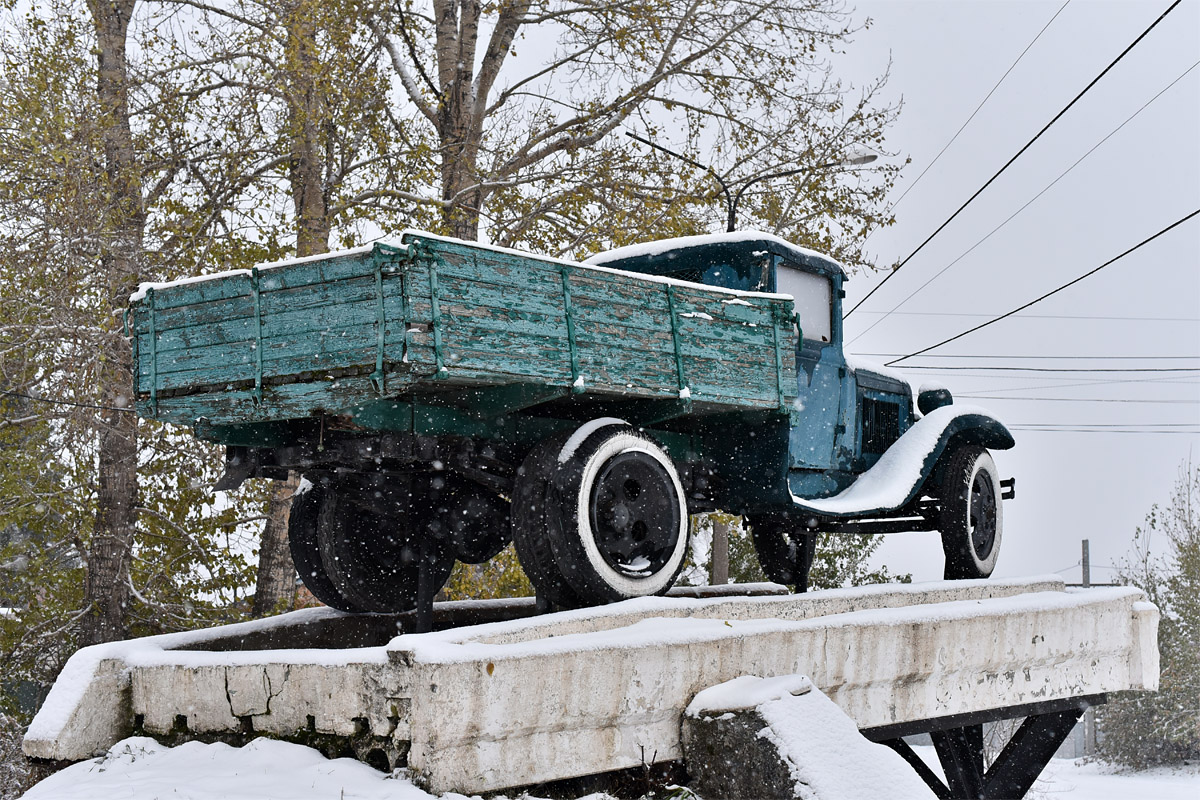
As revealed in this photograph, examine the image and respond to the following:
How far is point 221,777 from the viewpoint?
4730 mm

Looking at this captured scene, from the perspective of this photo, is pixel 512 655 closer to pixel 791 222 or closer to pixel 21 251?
pixel 21 251

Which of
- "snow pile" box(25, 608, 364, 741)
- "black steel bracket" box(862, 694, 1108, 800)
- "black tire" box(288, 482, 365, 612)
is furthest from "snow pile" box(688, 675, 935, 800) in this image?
"black steel bracket" box(862, 694, 1108, 800)

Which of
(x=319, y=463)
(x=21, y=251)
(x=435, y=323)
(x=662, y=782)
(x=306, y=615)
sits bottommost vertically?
(x=662, y=782)

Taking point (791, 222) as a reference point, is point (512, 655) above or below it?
below

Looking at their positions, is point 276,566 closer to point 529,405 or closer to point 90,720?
point 90,720

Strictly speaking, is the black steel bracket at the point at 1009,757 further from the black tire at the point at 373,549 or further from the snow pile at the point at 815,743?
the black tire at the point at 373,549

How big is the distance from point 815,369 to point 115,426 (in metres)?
7.86

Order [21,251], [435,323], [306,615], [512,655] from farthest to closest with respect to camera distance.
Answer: [21,251]
[306,615]
[435,323]
[512,655]

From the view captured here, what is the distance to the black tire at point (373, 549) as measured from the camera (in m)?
7.18

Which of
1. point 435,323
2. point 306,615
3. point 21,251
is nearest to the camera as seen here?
point 435,323

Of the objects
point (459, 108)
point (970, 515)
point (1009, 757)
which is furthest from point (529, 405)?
Result: point (459, 108)

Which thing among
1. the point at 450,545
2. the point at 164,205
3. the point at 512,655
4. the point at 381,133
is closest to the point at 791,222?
the point at 381,133

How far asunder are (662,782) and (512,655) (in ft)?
3.82

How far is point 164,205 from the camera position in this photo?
1322cm
